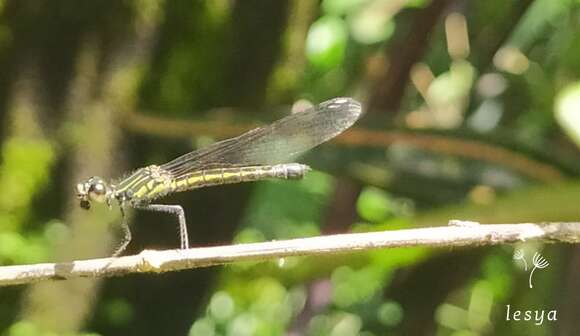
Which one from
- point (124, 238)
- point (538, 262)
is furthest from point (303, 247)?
point (538, 262)

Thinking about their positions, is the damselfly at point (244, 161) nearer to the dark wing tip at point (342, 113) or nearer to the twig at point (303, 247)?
the dark wing tip at point (342, 113)

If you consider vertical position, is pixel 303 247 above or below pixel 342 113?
below

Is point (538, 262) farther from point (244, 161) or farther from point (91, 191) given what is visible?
point (91, 191)

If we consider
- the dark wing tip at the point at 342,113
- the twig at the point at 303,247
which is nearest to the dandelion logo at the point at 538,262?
the dark wing tip at the point at 342,113

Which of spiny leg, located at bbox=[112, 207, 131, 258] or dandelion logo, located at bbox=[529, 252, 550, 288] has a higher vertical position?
dandelion logo, located at bbox=[529, 252, 550, 288]

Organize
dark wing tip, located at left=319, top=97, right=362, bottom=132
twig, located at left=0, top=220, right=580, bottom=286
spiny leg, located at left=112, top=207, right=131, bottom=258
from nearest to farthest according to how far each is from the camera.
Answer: twig, located at left=0, top=220, right=580, bottom=286, spiny leg, located at left=112, top=207, right=131, bottom=258, dark wing tip, located at left=319, top=97, right=362, bottom=132

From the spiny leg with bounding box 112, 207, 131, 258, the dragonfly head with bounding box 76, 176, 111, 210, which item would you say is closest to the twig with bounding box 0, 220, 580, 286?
the spiny leg with bounding box 112, 207, 131, 258

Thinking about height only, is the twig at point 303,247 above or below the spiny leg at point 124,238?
below

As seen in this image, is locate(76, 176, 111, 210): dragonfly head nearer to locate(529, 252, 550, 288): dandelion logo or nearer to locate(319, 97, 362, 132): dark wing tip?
locate(319, 97, 362, 132): dark wing tip

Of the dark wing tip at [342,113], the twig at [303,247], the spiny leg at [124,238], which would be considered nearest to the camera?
the twig at [303,247]
